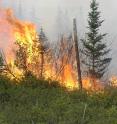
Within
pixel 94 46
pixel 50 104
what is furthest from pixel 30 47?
pixel 94 46

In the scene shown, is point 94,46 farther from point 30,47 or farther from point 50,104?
point 50,104

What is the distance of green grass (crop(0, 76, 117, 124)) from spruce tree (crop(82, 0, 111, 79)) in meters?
30.2

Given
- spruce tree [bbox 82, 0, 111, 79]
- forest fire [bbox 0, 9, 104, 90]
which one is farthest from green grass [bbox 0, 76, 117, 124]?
spruce tree [bbox 82, 0, 111, 79]

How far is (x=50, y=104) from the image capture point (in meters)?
19.8

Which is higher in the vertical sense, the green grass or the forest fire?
the forest fire

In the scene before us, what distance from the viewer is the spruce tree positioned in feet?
174

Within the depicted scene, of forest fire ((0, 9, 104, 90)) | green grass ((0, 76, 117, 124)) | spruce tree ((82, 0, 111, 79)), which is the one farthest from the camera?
spruce tree ((82, 0, 111, 79))

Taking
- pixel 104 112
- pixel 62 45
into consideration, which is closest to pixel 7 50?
pixel 62 45

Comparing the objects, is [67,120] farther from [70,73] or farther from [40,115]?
[70,73]

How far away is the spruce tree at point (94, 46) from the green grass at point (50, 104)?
3020 cm

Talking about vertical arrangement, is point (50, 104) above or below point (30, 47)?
below

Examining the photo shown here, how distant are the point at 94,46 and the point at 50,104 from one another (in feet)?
117

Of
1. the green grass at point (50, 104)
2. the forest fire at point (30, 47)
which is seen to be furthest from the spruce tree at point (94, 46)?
the green grass at point (50, 104)

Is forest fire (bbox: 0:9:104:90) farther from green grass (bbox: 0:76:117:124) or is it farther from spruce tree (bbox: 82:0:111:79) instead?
green grass (bbox: 0:76:117:124)
